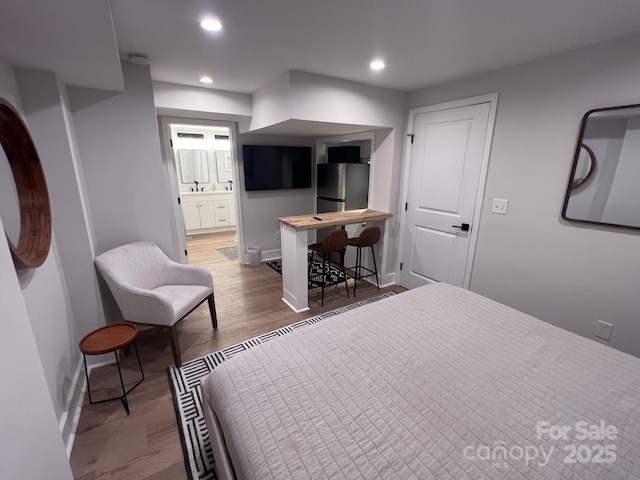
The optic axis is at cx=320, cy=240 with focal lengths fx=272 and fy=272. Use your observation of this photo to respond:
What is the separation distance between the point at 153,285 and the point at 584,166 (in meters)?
3.41

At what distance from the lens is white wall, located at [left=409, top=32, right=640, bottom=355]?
1.77 metres

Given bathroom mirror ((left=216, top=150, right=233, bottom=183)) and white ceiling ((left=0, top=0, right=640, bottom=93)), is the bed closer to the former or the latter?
white ceiling ((left=0, top=0, right=640, bottom=93))

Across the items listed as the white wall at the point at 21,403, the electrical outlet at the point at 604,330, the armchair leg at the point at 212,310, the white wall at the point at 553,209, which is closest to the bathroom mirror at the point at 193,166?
the armchair leg at the point at 212,310

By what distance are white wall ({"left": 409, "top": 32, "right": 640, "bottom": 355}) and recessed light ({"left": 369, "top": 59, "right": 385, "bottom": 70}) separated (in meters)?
0.84

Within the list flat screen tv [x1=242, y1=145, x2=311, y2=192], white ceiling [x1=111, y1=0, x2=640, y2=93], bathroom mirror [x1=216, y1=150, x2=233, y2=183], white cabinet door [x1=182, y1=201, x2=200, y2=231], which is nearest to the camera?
white ceiling [x1=111, y1=0, x2=640, y2=93]

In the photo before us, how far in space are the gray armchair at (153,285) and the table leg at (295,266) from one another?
798 mm

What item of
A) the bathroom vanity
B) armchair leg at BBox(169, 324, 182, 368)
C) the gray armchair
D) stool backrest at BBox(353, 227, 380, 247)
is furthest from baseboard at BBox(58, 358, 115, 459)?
the bathroom vanity

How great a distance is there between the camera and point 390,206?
3.23 m

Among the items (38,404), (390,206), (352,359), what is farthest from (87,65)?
(390,206)

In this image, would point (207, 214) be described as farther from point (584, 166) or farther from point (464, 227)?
point (584, 166)

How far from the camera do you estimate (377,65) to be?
2.18 m

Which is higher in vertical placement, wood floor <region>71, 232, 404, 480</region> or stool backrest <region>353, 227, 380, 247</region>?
stool backrest <region>353, 227, 380, 247</region>

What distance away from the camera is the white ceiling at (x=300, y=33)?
1.24 m

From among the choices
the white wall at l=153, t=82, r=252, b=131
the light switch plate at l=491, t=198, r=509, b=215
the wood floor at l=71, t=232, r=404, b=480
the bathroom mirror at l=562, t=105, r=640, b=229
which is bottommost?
the wood floor at l=71, t=232, r=404, b=480
